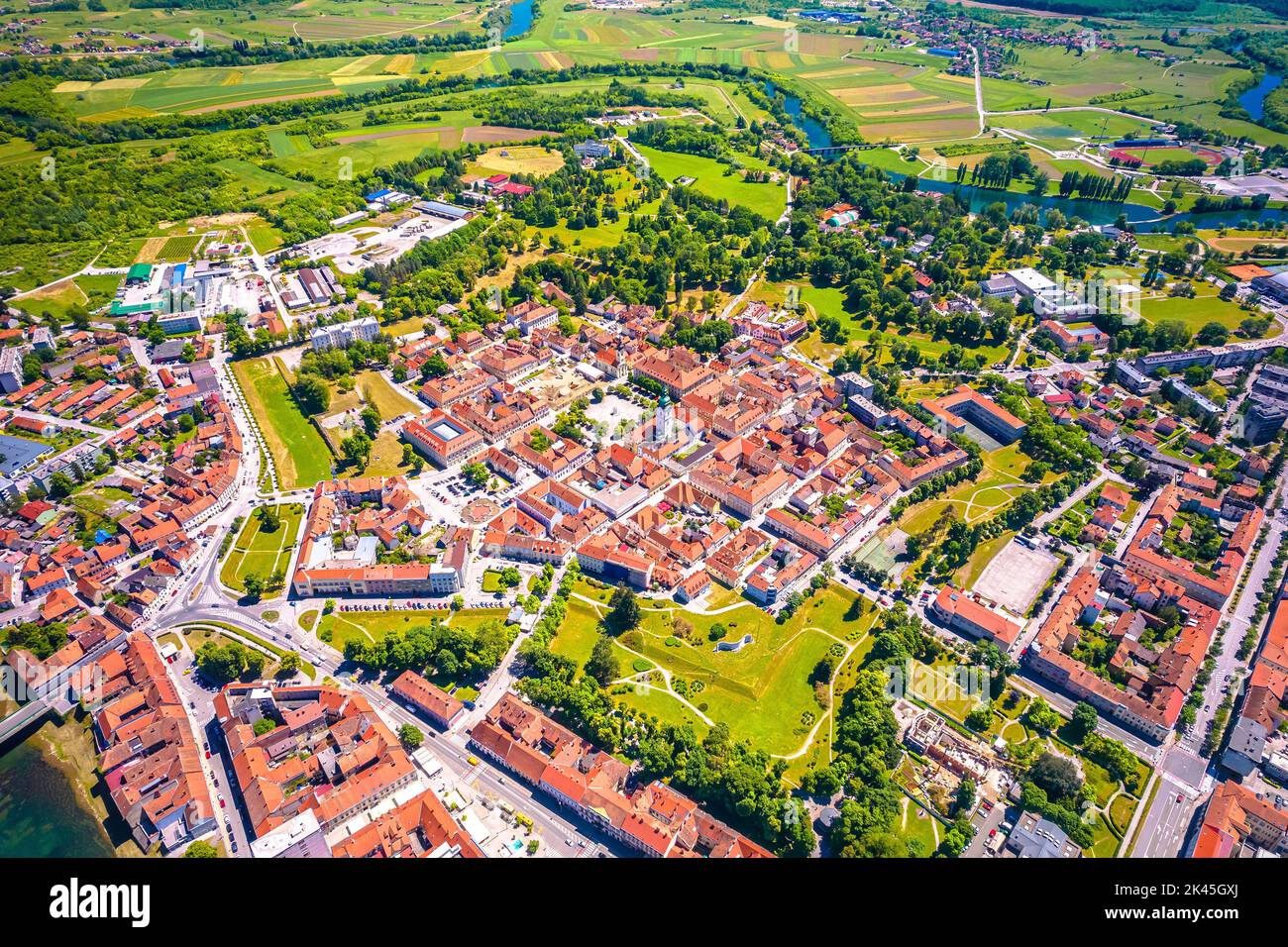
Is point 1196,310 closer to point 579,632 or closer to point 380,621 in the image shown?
point 579,632

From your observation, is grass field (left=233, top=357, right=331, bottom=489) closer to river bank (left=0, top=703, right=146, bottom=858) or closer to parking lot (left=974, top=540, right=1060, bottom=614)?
river bank (left=0, top=703, right=146, bottom=858)

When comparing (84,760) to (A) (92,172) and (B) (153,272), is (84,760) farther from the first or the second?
(A) (92,172)

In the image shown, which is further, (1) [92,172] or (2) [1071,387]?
(1) [92,172]

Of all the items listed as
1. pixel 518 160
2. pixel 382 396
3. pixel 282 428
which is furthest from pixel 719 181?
pixel 282 428

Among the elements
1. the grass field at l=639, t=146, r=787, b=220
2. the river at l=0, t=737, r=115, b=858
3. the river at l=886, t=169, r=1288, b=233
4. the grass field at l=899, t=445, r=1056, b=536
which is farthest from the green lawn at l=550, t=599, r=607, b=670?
the river at l=886, t=169, r=1288, b=233

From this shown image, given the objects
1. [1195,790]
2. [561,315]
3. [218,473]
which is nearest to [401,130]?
[561,315]
